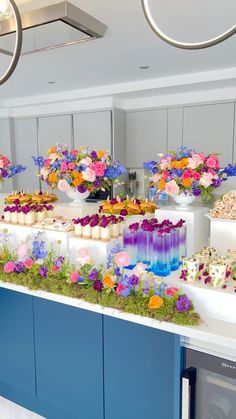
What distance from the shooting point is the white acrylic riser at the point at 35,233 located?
200cm

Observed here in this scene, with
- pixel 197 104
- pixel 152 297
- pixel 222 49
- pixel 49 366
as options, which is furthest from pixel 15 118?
pixel 152 297

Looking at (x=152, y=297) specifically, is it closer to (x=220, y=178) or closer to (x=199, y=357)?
(x=199, y=357)

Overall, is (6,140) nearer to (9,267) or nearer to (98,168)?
(98,168)

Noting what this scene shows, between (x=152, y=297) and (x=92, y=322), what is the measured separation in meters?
0.43

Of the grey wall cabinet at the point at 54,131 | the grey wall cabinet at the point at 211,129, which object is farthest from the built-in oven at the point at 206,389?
the grey wall cabinet at the point at 54,131

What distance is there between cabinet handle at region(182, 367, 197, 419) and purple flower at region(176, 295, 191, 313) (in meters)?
0.22

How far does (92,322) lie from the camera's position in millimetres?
1680

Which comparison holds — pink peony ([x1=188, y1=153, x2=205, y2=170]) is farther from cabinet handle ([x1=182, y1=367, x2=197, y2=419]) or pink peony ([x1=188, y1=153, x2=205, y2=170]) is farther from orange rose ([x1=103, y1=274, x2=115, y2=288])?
cabinet handle ([x1=182, y1=367, x2=197, y2=419])

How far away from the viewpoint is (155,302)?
1384 millimetres

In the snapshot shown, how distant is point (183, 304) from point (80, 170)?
1.28m

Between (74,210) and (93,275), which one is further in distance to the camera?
(74,210)

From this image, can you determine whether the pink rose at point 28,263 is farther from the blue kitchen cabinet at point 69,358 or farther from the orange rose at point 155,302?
the orange rose at point 155,302

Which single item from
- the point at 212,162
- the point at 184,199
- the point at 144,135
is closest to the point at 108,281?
the point at 184,199

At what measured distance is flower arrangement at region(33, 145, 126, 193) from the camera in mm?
2314
